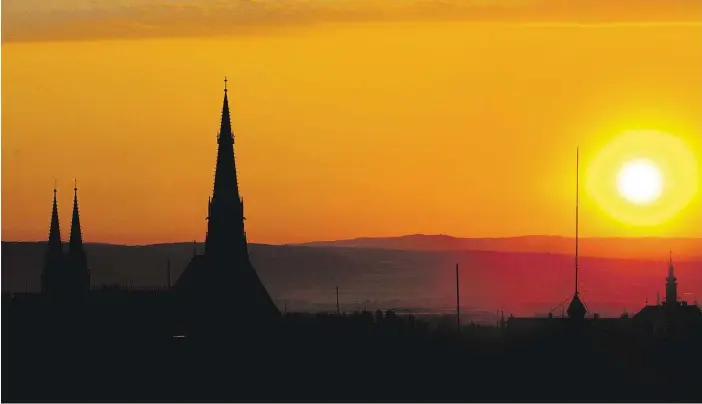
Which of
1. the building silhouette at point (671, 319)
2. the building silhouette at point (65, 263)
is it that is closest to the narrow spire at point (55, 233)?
the building silhouette at point (65, 263)

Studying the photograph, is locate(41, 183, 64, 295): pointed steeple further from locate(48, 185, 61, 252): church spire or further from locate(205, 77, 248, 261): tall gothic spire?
locate(205, 77, 248, 261): tall gothic spire

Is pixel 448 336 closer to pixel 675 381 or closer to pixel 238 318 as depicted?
pixel 238 318

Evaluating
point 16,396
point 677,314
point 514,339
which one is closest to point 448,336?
point 514,339

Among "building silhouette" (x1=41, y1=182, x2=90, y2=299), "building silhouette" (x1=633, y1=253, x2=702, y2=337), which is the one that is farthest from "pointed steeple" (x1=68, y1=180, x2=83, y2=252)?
"building silhouette" (x1=633, y1=253, x2=702, y2=337)

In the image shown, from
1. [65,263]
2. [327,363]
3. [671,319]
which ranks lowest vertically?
[327,363]

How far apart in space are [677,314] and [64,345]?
47.7m

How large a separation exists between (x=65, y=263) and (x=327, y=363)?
23.3 metres

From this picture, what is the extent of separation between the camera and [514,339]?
12425 centimetres

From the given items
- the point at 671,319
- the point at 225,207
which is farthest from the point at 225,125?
the point at 671,319

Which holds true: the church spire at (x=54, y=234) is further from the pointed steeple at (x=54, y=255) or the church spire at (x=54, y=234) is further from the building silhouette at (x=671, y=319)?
the building silhouette at (x=671, y=319)

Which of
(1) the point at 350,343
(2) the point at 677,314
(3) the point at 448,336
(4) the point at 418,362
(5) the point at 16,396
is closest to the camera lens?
(5) the point at 16,396

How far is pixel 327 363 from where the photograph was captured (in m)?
111

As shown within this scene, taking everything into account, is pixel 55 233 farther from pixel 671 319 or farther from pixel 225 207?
pixel 671 319

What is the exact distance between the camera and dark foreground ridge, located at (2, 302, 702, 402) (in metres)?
99.5
